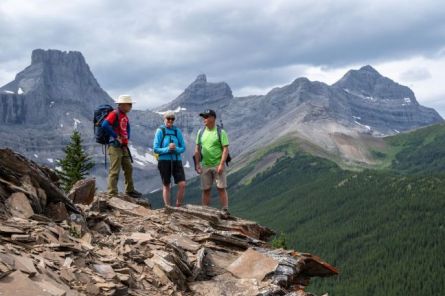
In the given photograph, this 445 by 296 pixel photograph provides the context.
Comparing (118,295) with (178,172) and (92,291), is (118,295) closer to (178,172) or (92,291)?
(92,291)

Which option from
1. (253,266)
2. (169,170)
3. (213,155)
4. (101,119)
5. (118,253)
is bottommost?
(253,266)

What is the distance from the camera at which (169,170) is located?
2172 centimetres

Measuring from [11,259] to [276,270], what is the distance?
754cm

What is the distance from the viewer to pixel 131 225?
55.9ft

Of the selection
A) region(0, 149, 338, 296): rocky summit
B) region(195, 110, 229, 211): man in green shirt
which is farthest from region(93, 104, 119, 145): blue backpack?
region(195, 110, 229, 211): man in green shirt

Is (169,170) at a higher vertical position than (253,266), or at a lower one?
higher

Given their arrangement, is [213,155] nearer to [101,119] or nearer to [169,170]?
[169,170]

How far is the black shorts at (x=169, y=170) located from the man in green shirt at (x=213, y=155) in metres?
0.75

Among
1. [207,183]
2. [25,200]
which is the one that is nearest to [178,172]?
[207,183]

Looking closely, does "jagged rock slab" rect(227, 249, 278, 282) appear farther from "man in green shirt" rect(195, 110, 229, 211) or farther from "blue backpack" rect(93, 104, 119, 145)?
"blue backpack" rect(93, 104, 119, 145)

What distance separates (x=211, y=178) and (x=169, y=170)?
180cm

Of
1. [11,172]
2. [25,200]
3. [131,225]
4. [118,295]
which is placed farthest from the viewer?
[131,225]

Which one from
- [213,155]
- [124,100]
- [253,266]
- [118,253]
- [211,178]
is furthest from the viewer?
[211,178]

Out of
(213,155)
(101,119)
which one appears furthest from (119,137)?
(213,155)
